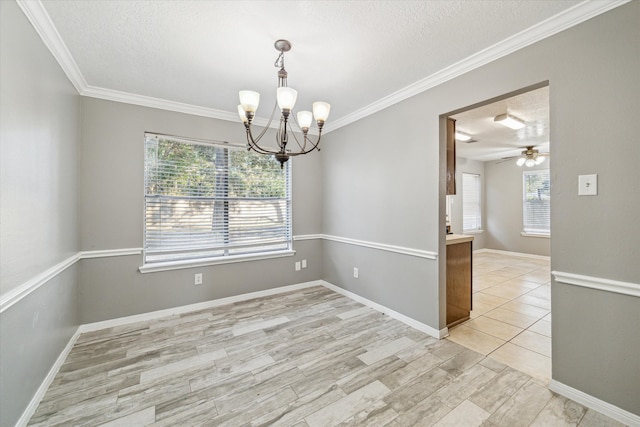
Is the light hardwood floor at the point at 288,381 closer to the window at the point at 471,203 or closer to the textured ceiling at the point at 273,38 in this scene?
the textured ceiling at the point at 273,38

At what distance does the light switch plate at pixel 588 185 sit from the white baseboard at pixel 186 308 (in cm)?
335

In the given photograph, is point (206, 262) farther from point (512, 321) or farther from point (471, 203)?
point (471, 203)

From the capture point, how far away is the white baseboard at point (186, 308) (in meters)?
2.77

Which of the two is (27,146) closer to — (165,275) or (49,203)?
(49,203)

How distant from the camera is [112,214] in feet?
9.31

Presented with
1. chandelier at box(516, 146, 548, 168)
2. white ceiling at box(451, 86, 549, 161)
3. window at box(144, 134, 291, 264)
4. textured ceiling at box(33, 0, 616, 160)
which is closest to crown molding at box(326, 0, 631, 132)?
textured ceiling at box(33, 0, 616, 160)

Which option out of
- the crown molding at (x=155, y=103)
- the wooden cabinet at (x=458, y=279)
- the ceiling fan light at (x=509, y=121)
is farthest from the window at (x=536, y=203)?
the crown molding at (x=155, y=103)

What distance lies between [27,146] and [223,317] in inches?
90.8

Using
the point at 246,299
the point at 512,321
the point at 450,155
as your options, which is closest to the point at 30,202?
the point at 246,299

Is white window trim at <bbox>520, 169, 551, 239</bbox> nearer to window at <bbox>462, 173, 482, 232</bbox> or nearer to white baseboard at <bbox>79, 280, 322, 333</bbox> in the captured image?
window at <bbox>462, 173, 482, 232</bbox>

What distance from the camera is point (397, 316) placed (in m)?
2.98

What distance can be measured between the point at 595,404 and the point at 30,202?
386cm

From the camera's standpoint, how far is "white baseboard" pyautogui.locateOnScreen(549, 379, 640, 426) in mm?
1529

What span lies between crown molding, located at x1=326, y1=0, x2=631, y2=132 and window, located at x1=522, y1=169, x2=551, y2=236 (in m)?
5.73
